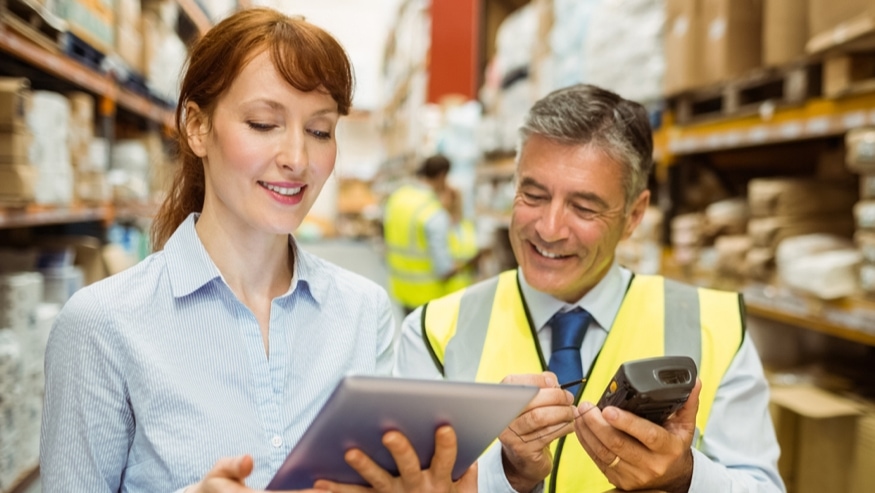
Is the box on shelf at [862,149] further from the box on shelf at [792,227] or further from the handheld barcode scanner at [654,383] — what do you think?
the handheld barcode scanner at [654,383]

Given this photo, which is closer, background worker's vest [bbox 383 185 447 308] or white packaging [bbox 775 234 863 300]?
white packaging [bbox 775 234 863 300]

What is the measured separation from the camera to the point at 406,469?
1.08 metres

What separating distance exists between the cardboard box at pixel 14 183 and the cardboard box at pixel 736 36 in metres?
2.61

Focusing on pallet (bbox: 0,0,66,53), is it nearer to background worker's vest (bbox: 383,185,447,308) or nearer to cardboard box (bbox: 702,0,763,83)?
cardboard box (bbox: 702,0,763,83)

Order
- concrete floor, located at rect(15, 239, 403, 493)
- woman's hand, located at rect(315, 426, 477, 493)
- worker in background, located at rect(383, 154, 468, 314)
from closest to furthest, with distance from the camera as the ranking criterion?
woman's hand, located at rect(315, 426, 477, 493), worker in background, located at rect(383, 154, 468, 314), concrete floor, located at rect(15, 239, 403, 493)

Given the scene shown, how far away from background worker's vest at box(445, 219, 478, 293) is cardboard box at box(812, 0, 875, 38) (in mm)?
3472

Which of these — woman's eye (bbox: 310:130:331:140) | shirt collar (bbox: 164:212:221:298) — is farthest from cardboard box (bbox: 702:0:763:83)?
shirt collar (bbox: 164:212:221:298)

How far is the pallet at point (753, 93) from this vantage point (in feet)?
7.77

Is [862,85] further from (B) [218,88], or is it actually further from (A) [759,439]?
(B) [218,88]

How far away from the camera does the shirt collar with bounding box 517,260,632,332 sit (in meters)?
1.76

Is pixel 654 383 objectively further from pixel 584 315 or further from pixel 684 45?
pixel 684 45

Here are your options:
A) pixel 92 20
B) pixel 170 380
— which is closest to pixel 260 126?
pixel 170 380

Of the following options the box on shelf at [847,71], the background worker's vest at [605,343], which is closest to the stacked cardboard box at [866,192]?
the box on shelf at [847,71]

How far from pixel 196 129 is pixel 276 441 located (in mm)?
592
